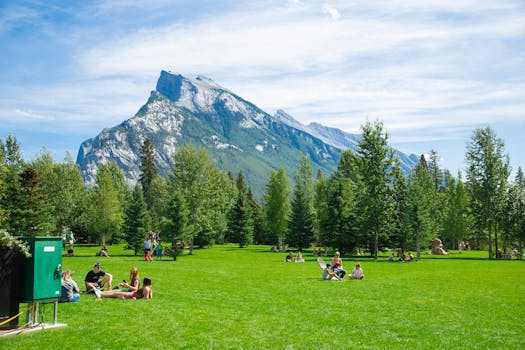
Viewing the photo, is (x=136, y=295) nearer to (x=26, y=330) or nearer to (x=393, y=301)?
(x=26, y=330)

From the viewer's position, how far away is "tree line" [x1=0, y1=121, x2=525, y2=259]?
48688 millimetres

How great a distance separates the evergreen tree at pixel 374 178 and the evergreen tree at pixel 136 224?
2558 centimetres

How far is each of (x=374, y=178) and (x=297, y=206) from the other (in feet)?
59.5

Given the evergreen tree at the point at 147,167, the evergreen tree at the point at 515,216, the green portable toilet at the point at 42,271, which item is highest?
the evergreen tree at the point at 147,167

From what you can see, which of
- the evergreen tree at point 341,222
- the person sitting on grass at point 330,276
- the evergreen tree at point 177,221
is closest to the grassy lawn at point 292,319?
the person sitting on grass at point 330,276

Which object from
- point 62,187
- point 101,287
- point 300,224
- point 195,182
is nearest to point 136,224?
point 195,182

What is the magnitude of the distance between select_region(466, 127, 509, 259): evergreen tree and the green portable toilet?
56518mm

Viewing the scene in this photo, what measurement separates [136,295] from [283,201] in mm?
60313

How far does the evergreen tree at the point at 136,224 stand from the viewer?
50875 millimetres

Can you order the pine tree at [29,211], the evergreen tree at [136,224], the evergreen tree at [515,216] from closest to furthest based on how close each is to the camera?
the pine tree at [29,211] < the evergreen tree at [136,224] < the evergreen tree at [515,216]

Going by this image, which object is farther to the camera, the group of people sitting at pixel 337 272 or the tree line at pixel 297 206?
the tree line at pixel 297 206

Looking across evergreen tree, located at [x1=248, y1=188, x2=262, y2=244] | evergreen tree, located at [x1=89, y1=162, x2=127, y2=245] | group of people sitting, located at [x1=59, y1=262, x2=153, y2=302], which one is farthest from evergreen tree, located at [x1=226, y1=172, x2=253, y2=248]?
group of people sitting, located at [x1=59, y1=262, x2=153, y2=302]

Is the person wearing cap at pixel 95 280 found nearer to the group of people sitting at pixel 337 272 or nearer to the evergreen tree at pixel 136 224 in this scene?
the group of people sitting at pixel 337 272

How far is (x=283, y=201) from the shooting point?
7744 centimetres
